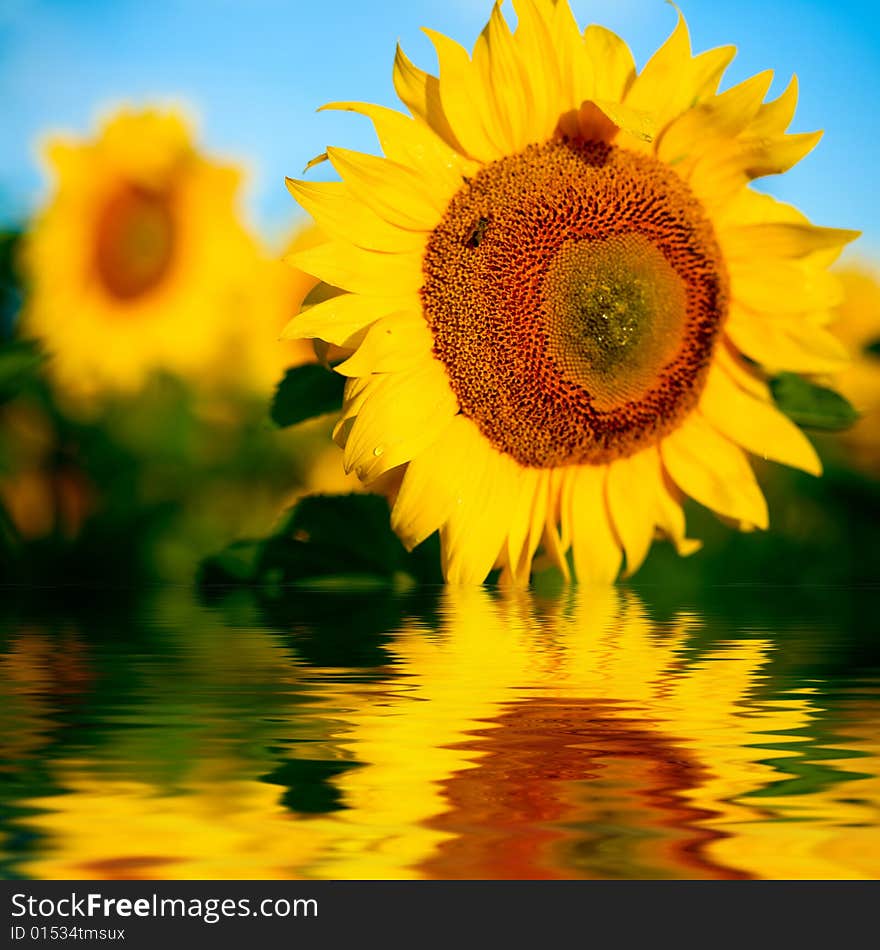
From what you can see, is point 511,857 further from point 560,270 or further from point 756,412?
point 756,412

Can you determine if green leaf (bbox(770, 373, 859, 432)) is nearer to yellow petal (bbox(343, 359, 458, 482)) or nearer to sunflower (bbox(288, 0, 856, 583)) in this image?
sunflower (bbox(288, 0, 856, 583))

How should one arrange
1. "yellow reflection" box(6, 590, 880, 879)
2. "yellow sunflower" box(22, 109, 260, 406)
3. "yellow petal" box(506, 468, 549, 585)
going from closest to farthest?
1. "yellow reflection" box(6, 590, 880, 879)
2. "yellow petal" box(506, 468, 549, 585)
3. "yellow sunflower" box(22, 109, 260, 406)

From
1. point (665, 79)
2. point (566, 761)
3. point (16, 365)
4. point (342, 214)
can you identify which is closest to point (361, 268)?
point (342, 214)

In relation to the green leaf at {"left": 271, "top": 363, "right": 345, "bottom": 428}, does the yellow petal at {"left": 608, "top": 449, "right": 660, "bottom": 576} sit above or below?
below

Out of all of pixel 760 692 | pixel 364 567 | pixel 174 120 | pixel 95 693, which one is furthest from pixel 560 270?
pixel 174 120

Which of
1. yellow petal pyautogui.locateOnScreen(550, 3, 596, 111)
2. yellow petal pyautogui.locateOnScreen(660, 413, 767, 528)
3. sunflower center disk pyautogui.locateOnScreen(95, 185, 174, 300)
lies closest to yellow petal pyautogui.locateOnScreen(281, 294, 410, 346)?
yellow petal pyautogui.locateOnScreen(550, 3, 596, 111)

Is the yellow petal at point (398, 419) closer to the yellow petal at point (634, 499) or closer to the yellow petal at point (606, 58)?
the yellow petal at point (634, 499)

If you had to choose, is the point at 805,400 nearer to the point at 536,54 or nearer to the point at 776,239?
the point at 776,239
